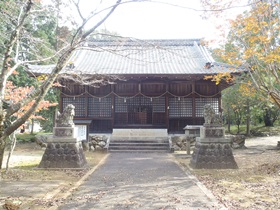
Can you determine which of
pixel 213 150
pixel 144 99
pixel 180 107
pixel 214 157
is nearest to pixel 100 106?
pixel 144 99

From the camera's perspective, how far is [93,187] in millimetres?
6520

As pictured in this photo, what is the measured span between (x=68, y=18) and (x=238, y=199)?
5.60 m

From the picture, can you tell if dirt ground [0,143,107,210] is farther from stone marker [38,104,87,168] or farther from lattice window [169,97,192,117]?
A: lattice window [169,97,192,117]

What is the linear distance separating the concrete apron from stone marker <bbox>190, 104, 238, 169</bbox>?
971 mm

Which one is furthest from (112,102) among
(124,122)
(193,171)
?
(193,171)

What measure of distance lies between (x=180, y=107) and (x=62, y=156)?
33.7 feet

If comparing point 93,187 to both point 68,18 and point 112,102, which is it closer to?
point 68,18

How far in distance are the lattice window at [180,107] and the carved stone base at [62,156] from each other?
31.3 feet

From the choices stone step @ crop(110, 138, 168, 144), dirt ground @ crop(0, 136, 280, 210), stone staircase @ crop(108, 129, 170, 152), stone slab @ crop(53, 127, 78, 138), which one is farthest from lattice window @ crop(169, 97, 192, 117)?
stone slab @ crop(53, 127, 78, 138)

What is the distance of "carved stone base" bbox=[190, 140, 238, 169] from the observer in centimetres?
925

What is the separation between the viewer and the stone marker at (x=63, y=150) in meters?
9.31

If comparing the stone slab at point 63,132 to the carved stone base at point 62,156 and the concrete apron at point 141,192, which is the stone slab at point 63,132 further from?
the concrete apron at point 141,192

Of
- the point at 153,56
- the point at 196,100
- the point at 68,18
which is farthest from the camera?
the point at 153,56

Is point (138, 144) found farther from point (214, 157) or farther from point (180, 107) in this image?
point (214, 157)
